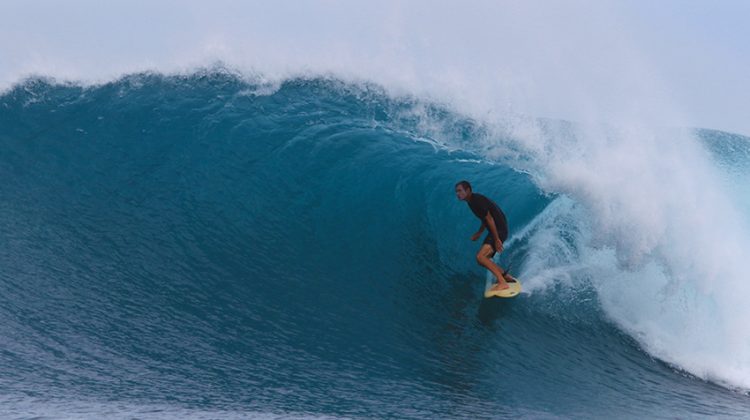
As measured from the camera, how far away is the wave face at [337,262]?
19.7 ft

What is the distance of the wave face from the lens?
19.7 feet

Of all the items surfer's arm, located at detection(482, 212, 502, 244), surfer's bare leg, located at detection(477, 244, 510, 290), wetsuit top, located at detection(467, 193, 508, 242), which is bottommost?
surfer's bare leg, located at detection(477, 244, 510, 290)

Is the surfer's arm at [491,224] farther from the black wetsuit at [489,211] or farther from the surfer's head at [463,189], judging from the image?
the surfer's head at [463,189]

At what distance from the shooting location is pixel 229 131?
463 inches

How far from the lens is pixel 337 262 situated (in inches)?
352

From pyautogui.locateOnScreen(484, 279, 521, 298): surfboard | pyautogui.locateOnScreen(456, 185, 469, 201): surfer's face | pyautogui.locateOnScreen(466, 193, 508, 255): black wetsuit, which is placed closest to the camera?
pyautogui.locateOnScreen(456, 185, 469, 201): surfer's face

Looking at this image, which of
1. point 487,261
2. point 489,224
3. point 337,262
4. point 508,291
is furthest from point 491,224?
point 337,262

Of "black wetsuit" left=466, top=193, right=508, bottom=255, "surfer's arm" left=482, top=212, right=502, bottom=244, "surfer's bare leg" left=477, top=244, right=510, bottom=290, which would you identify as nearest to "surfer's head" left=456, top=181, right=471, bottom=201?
"black wetsuit" left=466, top=193, right=508, bottom=255

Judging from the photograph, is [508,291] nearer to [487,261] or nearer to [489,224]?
[487,261]

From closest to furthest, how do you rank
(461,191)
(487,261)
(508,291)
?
(461,191)
(487,261)
(508,291)

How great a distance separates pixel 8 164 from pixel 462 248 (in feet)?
22.0

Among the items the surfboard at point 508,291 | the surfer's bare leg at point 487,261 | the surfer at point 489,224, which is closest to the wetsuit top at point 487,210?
the surfer at point 489,224

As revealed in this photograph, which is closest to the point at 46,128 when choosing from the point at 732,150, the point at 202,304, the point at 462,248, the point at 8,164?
the point at 8,164

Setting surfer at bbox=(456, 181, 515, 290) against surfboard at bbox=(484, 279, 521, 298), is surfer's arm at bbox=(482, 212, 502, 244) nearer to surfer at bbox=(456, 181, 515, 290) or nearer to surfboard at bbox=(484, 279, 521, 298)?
surfer at bbox=(456, 181, 515, 290)
